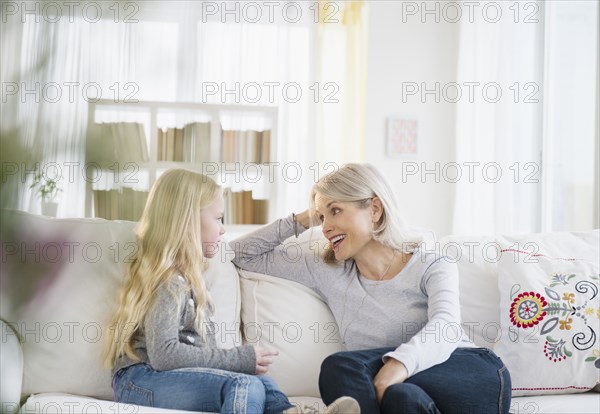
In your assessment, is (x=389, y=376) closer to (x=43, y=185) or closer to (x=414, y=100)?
(x=43, y=185)

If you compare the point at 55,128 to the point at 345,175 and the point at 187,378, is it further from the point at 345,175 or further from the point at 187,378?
the point at 345,175

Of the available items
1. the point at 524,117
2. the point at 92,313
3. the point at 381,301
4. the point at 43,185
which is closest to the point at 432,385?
the point at 381,301

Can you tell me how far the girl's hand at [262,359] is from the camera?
1.83 metres

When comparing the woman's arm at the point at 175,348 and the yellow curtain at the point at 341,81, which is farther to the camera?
the yellow curtain at the point at 341,81

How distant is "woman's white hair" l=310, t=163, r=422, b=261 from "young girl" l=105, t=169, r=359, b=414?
1.14 ft

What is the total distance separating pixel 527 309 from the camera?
2.06 meters

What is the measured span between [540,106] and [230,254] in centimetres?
275

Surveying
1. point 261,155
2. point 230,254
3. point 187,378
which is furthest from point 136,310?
point 261,155

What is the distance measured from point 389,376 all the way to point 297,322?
0.37 metres

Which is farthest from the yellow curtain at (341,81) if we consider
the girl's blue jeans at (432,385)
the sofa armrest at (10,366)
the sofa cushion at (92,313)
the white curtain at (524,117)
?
the sofa armrest at (10,366)

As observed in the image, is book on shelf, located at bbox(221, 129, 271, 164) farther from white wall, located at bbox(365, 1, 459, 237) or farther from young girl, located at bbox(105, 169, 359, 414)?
young girl, located at bbox(105, 169, 359, 414)

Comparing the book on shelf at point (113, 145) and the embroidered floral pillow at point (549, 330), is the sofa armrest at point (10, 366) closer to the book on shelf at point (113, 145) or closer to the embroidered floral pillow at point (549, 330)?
the book on shelf at point (113, 145)

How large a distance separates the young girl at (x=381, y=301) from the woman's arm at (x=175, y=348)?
0.23 m

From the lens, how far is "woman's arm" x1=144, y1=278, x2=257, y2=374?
1758mm
